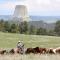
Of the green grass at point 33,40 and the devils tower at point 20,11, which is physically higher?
the devils tower at point 20,11

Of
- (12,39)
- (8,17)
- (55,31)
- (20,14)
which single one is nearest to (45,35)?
(55,31)

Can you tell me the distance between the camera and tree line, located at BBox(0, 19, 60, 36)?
12.9 m

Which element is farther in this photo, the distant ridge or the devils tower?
the distant ridge

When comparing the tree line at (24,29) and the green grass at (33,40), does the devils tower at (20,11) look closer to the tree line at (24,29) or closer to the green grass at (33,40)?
the tree line at (24,29)

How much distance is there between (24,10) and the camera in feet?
34.8

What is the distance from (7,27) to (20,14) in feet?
10.5

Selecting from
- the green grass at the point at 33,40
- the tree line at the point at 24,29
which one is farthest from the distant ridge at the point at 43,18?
the green grass at the point at 33,40

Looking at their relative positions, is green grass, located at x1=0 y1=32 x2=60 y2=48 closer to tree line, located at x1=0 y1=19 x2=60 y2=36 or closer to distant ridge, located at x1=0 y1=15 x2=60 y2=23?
tree line, located at x1=0 y1=19 x2=60 y2=36

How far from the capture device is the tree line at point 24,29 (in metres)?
12.9

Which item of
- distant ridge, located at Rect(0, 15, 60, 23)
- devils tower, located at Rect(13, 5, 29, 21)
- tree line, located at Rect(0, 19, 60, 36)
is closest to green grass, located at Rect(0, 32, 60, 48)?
tree line, located at Rect(0, 19, 60, 36)

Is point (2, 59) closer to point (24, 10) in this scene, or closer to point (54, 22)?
point (24, 10)

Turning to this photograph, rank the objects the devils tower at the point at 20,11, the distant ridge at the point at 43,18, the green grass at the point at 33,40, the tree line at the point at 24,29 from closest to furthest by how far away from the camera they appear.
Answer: the devils tower at the point at 20,11, the distant ridge at the point at 43,18, the tree line at the point at 24,29, the green grass at the point at 33,40

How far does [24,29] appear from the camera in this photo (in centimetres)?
1360

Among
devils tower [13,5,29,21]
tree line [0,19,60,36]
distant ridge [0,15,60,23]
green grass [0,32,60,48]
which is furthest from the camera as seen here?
green grass [0,32,60,48]
